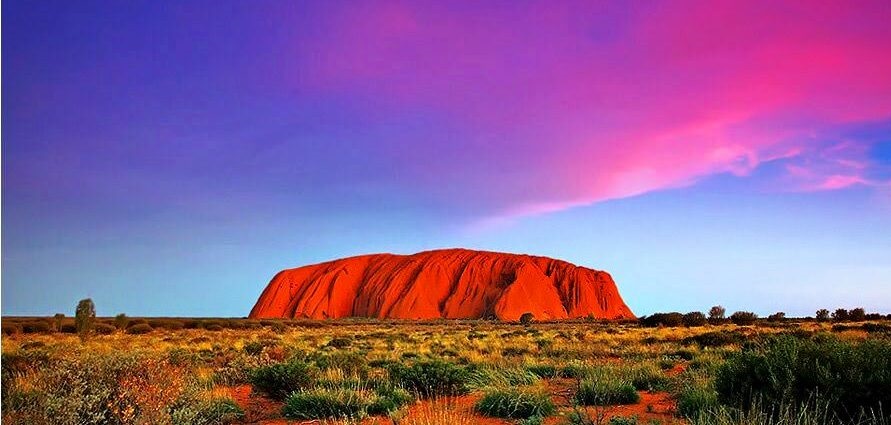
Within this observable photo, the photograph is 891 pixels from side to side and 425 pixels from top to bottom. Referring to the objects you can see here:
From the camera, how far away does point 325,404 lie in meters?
9.05

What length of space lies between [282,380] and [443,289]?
85669 millimetres

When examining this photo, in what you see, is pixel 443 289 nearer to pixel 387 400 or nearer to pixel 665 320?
pixel 665 320

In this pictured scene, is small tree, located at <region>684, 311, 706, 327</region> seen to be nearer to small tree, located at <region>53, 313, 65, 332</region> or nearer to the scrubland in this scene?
the scrubland

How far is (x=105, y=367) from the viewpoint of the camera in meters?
9.34

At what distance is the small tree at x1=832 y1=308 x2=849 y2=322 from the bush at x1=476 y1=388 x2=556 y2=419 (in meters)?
54.1

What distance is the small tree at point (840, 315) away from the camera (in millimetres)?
52431

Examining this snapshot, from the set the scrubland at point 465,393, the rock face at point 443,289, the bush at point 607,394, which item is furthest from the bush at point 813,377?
the rock face at point 443,289

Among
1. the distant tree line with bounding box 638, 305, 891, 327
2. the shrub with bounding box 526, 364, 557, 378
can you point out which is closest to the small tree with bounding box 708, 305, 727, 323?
the distant tree line with bounding box 638, 305, 891, 327

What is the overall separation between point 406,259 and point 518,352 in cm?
8528

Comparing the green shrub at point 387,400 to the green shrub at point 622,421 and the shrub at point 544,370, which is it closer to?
the green shrub at point 622,421

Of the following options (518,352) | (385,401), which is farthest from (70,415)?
(518,352)

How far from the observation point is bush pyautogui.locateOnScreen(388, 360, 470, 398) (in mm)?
10781

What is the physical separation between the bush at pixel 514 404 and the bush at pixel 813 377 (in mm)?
2448

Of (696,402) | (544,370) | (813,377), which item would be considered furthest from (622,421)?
(544,370)
